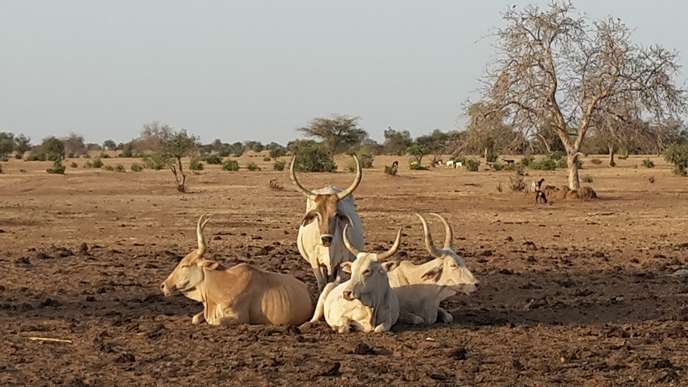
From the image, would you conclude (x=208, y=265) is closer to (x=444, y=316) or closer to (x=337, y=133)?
(x=444, y=316)

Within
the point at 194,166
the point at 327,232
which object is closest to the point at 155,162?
the point at 194,166

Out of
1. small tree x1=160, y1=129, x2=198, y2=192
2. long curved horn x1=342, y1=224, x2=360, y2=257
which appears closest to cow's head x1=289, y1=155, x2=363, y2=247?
long curved horn x1=342, y1=224, x2=360, y2=257

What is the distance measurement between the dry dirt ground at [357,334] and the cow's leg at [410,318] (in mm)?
209

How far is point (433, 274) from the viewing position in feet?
40.3

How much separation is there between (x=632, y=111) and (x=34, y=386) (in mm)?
32392

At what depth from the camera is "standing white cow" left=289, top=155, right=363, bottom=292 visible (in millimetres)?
13289

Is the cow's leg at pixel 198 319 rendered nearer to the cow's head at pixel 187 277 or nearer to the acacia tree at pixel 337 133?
the cow's head at pixel 187 277

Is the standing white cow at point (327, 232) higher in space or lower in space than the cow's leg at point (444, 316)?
higher

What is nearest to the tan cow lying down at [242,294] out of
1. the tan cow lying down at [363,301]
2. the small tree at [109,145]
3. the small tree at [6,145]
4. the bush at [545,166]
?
the tan cow lying down at [363,301]

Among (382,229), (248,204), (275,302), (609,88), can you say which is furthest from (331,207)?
(609,88)

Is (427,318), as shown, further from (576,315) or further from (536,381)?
(536,381)

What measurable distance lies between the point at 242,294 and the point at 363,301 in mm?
1386

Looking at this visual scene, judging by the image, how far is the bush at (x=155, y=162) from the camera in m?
51.5

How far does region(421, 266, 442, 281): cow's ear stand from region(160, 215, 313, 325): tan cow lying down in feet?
4.24
